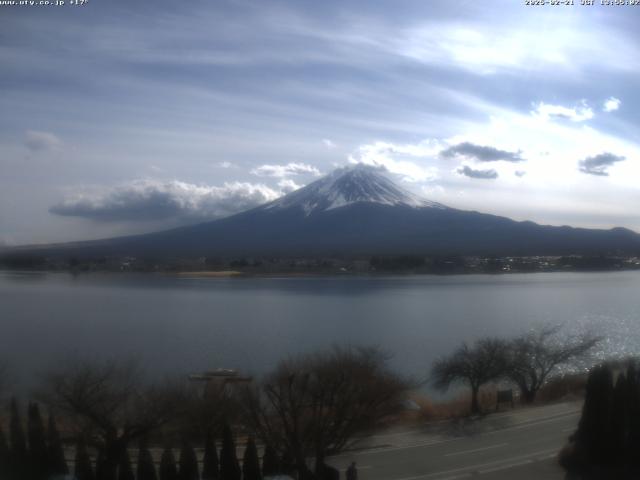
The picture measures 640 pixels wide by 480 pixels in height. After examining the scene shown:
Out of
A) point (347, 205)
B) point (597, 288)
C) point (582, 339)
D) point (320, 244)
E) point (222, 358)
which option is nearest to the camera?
point (222, 358)

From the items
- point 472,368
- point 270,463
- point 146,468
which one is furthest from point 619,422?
point 472,368

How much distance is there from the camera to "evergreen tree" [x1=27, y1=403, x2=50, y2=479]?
375 cm

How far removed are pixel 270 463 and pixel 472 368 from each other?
387 centimetres

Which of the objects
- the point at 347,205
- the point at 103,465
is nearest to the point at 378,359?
the point at 103,465

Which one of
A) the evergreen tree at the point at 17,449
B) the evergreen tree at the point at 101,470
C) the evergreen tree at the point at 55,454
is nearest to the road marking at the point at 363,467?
the evergreen tree at the point at 101,470

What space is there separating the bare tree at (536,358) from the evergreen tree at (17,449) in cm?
498

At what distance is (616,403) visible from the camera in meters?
4.29

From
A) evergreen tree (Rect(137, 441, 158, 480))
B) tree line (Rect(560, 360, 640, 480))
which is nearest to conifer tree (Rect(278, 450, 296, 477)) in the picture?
evergreen tree (Rect(137, 441, 158, 480))

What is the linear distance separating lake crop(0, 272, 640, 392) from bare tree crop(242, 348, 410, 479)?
2718mm

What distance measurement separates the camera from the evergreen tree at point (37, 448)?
12.3ft

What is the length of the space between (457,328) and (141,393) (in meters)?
8.57

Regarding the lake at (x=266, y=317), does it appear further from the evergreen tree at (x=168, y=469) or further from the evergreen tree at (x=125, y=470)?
the evergreen tree at (x=168, y=469)

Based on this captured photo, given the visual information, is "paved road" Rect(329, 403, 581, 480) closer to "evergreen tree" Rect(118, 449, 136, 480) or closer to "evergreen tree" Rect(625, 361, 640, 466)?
"evergreen tree" Rect(625, 361, 640, 466)

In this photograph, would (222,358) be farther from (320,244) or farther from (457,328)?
(320,244)
